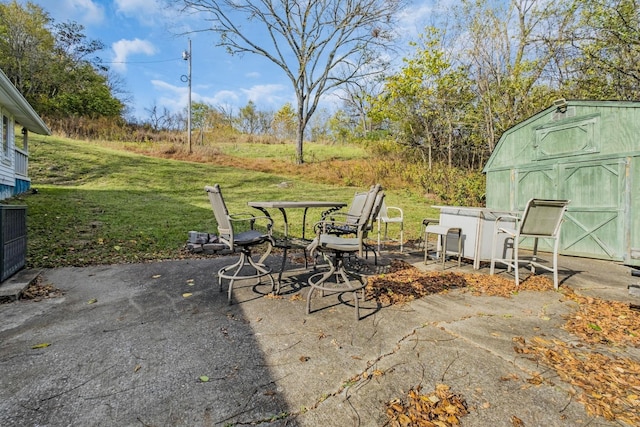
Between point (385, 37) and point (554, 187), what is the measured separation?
14.4m

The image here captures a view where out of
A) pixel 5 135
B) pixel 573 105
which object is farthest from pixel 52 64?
pixel 573 105

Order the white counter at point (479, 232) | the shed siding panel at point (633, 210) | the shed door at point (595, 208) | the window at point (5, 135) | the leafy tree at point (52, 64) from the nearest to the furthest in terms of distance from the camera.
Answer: the white counter at point (479, 232) < the shed siding panel at point (633, 210) < the shed door at point (595, 208) < the window at point (5, 135) < the leafy tree at point (52, 64)

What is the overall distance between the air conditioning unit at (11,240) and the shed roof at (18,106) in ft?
16.2

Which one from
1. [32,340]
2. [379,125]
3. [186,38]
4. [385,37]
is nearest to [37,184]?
[186,38]

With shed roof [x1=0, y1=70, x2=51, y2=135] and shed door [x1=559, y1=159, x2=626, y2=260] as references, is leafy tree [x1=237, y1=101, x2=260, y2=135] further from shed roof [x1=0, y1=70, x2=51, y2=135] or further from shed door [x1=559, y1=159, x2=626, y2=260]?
shed door [x1=559, y1=159, x2=626, y2=260]

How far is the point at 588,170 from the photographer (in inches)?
225

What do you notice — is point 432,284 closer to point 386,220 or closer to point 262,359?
point 386,220

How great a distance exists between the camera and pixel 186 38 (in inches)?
696

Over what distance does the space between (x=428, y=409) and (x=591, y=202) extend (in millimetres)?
6289

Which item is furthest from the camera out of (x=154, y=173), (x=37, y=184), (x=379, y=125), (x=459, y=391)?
(x=379, y=125)

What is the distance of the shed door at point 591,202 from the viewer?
210 inches

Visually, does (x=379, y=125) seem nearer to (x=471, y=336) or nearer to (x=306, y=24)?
(x=306, y=24)

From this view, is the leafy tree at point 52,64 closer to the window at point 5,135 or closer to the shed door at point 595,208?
the window at point 5,135

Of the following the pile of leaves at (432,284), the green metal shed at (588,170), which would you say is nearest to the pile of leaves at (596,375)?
the pile of leaves at (432,284)
